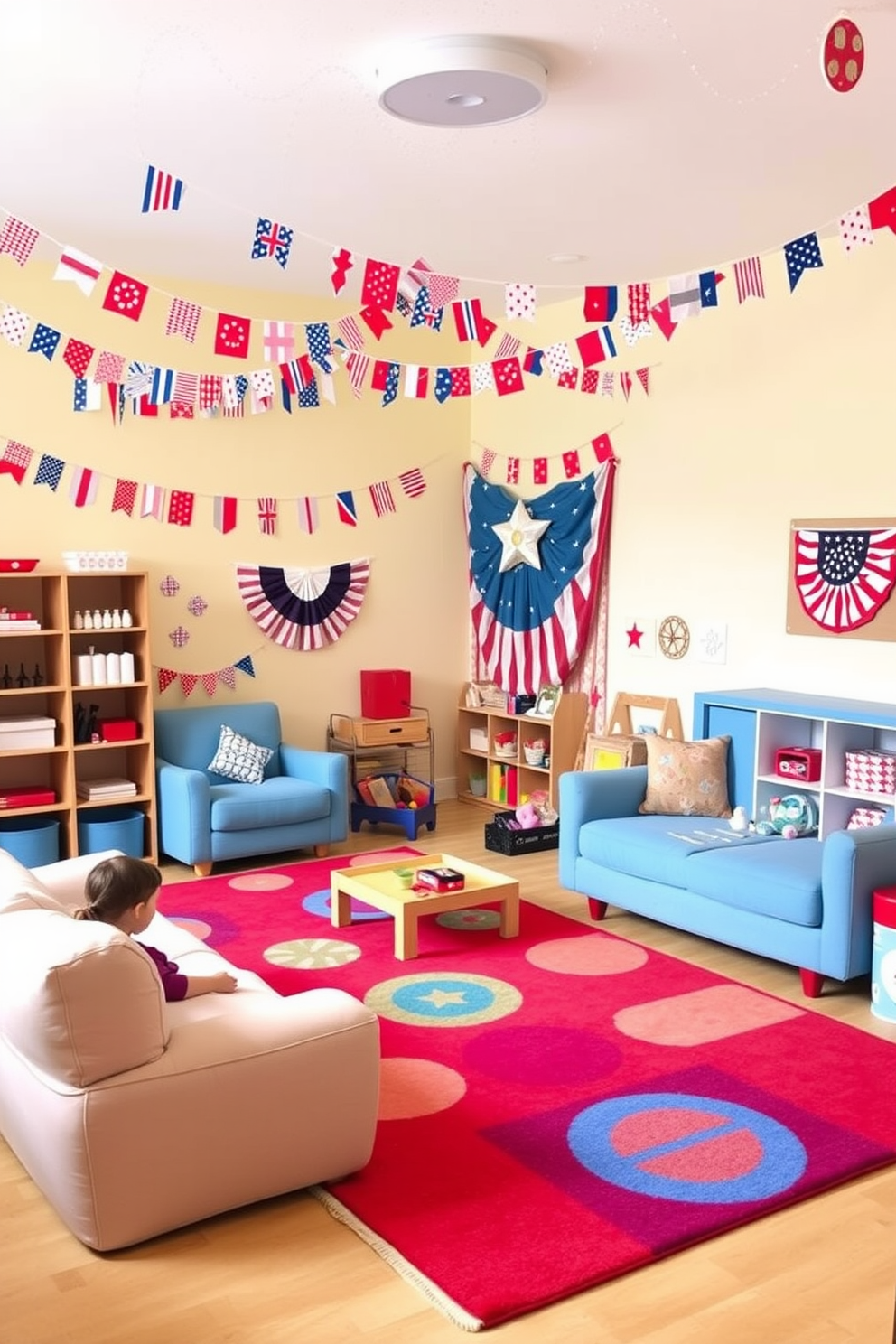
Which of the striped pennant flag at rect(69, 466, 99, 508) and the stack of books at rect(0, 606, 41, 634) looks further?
the striped pennant flag at rect(69, 466, 99, 508)

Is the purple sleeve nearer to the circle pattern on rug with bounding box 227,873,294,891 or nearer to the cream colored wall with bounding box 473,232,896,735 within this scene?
the circle pattern on rug with bounding box 227,873,294,891

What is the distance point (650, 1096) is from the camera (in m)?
3.56

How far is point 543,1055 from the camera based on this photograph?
3857 millimetres

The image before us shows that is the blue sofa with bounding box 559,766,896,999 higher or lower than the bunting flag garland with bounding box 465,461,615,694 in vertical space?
lower

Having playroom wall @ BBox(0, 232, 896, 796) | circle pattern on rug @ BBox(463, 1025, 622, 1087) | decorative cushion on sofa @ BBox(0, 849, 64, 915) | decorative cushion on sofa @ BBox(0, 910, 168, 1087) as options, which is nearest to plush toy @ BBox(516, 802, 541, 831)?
playroom wall @ BBox(0, 232, 896, 796)

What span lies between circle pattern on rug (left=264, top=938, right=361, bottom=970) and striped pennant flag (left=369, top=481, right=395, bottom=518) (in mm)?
3046

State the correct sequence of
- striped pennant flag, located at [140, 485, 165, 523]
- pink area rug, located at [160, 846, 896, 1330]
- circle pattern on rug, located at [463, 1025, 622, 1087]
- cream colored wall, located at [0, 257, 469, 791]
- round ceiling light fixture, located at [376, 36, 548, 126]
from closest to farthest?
pink area rug, located at [160, 846, 896, 1330] → round ceiling light fixture, located at [376, 36, 548, 126] → circle pattern on rug, located at [463, 1025, 622, 1087] → cream colored wall, located at [0, 257, 469, 791] → striped pennant flag, located at [140, 485, 165, 523]

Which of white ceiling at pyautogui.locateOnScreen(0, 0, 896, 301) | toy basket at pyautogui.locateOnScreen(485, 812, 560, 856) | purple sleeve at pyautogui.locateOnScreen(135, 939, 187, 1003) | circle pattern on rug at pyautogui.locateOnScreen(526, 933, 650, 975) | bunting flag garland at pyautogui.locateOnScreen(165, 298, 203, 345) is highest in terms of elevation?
white ceiling at pyautogui.locateOnScreen(0, 0, 896, 301)

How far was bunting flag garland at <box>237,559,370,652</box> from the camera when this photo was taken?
685 cm

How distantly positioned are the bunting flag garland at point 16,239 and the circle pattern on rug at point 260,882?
9.41 ft

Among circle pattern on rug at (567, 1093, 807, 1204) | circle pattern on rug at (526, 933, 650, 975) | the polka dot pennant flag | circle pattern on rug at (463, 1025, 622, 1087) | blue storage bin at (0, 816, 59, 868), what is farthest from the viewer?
blue storage bin at (0, 816, 59, 868)

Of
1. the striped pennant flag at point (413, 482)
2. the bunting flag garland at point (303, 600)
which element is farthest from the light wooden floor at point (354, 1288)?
the striped pennant flag at point (413, 482)

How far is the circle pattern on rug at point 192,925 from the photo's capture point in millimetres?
5043

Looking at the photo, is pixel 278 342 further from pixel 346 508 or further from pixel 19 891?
pixel 19 891
